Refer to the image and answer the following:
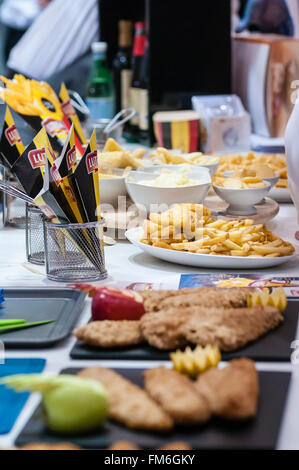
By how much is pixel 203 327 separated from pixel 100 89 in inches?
93.4

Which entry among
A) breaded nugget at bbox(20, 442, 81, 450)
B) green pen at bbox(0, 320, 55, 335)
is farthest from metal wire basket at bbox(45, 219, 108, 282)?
breaded nugget at bbox(20, 442, 81, 450)

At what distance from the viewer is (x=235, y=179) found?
1.67m

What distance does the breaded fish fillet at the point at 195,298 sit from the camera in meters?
1.05

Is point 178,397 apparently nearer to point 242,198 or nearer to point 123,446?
point 123,446

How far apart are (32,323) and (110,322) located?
0.43 feet

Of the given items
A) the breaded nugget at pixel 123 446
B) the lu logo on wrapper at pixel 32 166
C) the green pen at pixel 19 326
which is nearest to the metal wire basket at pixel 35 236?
the lu logo on wrapper at pixel 32 166

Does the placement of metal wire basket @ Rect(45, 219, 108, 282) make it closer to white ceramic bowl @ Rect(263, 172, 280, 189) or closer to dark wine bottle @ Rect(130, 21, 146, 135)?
white ceramic bowl @ Rect(263, 172, 280, 189)

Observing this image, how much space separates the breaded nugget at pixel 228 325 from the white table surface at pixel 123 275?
0.05m

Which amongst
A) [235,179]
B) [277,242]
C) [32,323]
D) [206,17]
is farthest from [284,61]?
[32,323]

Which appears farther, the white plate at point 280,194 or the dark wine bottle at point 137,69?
the dark wine bottle at point 137,69

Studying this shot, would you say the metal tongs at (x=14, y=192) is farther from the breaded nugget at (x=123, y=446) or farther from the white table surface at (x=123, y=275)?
the breaded nugget at (x=123, y=446)

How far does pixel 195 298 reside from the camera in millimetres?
1063

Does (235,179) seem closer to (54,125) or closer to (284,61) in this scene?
(54,125)

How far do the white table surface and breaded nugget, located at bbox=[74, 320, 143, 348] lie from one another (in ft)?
0.09
